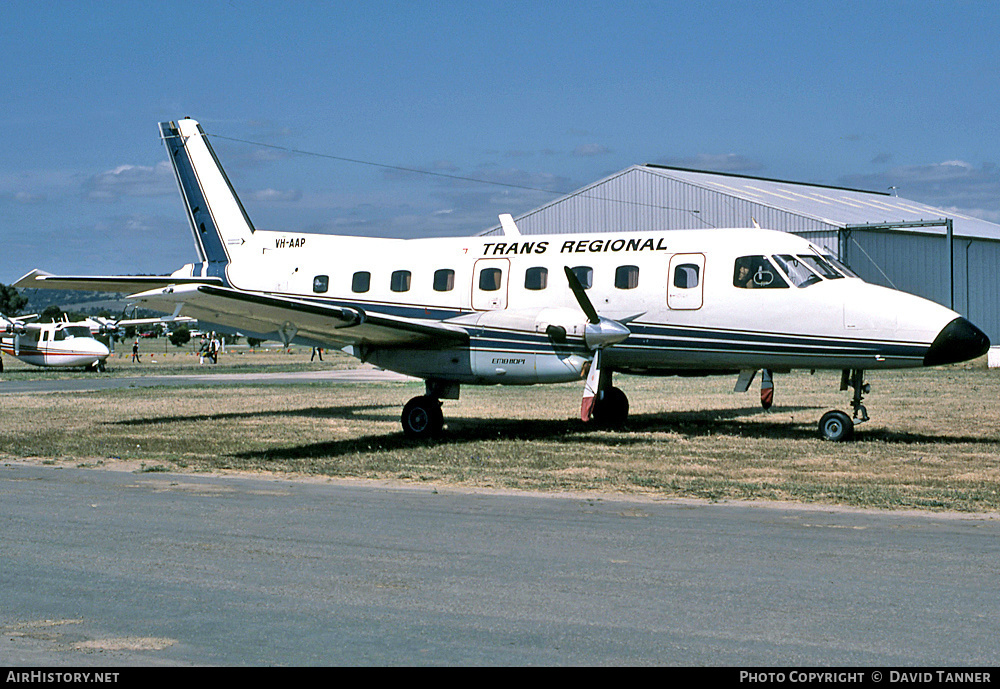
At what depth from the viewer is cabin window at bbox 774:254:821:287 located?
17.2 meters

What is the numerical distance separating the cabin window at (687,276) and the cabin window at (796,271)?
4.40ft

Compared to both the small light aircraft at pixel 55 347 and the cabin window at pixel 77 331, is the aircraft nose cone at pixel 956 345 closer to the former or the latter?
the small light aircraft at pixel 55 347

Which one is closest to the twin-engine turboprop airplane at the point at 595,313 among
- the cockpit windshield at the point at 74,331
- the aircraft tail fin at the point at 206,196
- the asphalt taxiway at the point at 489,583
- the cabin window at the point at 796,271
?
the cabin window at the point at 796,271

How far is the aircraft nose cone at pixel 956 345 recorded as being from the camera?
51.6 ft

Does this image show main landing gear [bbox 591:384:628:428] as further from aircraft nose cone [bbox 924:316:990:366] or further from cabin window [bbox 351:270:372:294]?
aircraft nose cone [bbox 924:316:990:366]

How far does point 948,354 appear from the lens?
15805 mm

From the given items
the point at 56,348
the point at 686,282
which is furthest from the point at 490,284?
the point at 56,348

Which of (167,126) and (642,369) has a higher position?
(167,126)

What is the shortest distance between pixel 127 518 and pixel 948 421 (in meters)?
15.9

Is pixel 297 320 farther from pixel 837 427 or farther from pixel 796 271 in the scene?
pixel 837 427

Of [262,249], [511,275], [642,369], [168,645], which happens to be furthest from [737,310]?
[168,645]
